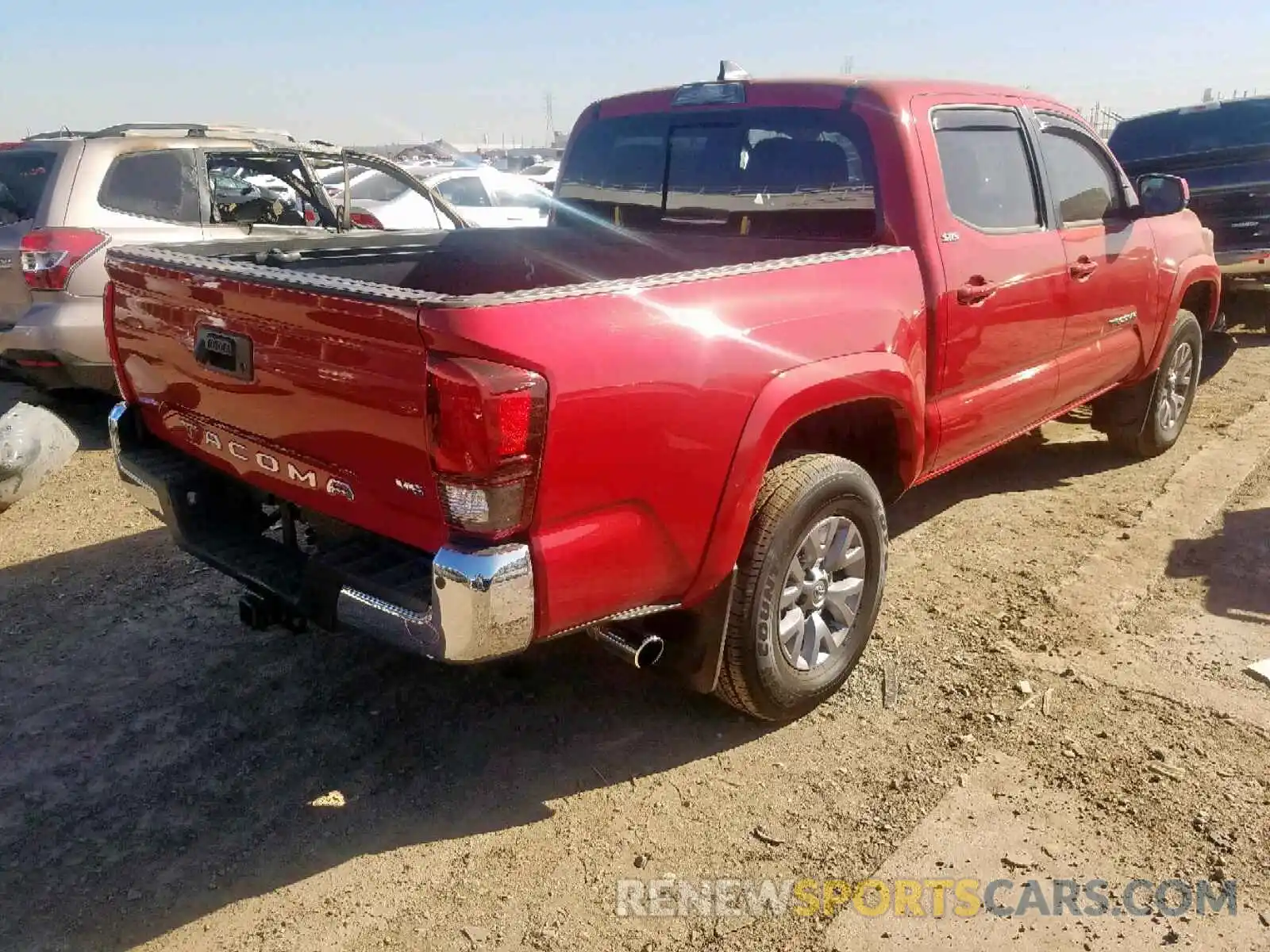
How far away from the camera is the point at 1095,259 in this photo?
4.45 m

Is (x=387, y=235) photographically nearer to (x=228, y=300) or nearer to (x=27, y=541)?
(x=228, y=300)

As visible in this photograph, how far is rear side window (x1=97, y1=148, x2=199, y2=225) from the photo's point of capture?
233 inches

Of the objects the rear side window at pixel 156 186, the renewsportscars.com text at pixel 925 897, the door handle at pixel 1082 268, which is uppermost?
the rear side window at pixel 156 186

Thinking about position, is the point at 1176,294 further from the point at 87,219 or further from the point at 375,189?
the point at 375,189

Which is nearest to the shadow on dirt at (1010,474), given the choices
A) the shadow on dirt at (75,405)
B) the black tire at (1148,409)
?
the black tire at (1148,409)

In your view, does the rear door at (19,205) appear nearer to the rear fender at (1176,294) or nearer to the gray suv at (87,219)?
the gray suv at (87,219)

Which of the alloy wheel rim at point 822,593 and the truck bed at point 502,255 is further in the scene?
the truck bed at point 502,255

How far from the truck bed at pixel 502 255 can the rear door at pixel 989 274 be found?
1.43ft

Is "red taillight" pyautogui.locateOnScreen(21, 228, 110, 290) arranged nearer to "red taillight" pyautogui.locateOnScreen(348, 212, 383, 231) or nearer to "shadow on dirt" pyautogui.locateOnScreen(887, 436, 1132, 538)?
"red taillight" pyautogui.locateOnScreen(348, 212, 383, 231)

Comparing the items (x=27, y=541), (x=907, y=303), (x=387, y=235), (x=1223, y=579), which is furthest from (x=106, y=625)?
(x=1223, y=579)

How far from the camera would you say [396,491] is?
241 cm

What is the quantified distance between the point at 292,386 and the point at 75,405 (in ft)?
17.5

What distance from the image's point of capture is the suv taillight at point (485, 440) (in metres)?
2.14

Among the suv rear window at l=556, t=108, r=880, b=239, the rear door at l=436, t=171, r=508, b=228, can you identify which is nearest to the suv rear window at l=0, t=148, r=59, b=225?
the suv rear window at l=556, t=108, r=880, b=239
